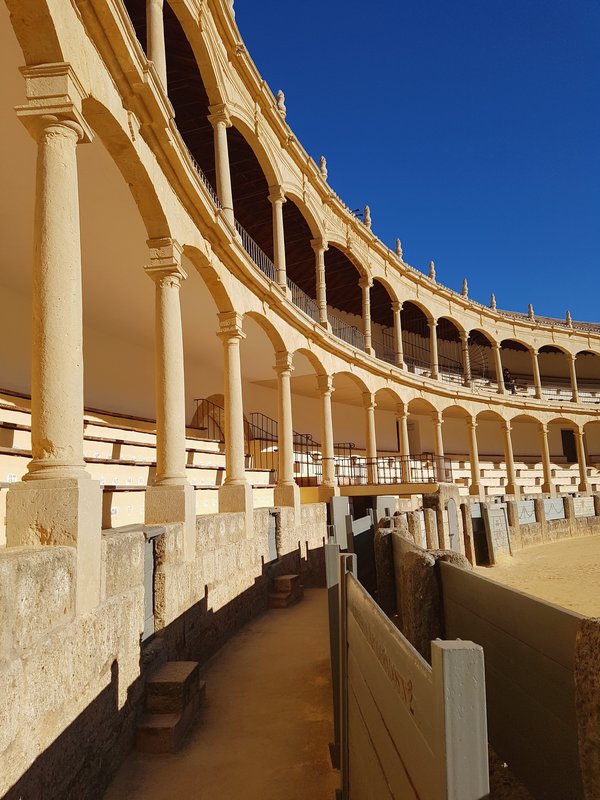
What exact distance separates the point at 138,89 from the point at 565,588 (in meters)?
8.90

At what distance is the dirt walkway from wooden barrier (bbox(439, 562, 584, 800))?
1.59 meters

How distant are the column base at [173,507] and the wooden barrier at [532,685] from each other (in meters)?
3.85

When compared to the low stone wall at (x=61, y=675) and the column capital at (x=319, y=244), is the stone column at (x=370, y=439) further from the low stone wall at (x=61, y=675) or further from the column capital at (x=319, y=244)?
the low stone wall at (x=61, y=675)

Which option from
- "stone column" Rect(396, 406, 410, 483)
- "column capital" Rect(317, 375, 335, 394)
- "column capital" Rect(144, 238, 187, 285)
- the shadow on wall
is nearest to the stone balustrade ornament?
"column capital" Rect(317, 375, 335, 394)

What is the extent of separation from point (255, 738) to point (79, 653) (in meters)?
1.81

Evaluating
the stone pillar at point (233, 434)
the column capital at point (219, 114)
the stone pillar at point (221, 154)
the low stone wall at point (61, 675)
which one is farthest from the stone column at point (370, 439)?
the low stone wall at point (61, 675)

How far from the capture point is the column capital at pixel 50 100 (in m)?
4.17

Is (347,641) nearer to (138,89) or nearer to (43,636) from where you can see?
(43,636)

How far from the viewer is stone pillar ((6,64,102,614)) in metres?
3.69

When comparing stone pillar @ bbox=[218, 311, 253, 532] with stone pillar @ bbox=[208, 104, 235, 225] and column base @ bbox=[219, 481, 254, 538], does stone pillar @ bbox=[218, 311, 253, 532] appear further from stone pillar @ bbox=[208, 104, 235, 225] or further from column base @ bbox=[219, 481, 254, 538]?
stone pillar @ bbox=[208, 104, 235, 225]

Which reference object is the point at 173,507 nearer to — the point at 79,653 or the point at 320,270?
the point at 79,653

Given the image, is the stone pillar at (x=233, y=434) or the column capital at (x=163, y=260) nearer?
the column capital at (x=163, y=260)

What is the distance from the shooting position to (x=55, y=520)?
368 cm

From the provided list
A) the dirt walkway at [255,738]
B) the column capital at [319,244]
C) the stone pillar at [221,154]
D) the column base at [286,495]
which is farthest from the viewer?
the column capital at [319,244]
